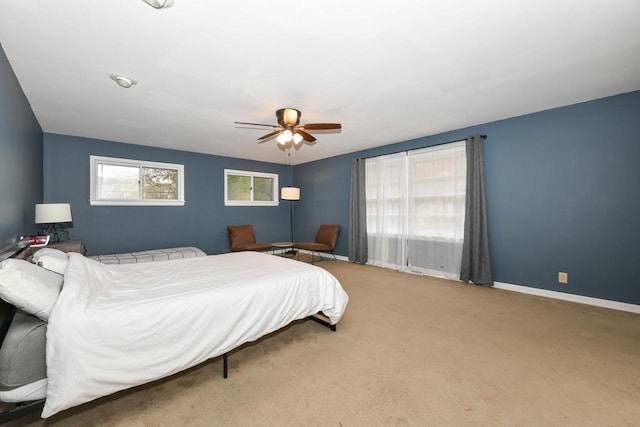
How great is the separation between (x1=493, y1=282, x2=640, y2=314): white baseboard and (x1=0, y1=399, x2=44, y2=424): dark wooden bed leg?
4.85m

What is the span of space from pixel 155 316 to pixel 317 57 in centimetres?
230

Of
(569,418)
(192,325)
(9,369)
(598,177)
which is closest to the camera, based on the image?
(9,369)

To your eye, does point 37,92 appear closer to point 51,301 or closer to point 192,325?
point 51,301

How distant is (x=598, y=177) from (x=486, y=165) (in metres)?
1.23

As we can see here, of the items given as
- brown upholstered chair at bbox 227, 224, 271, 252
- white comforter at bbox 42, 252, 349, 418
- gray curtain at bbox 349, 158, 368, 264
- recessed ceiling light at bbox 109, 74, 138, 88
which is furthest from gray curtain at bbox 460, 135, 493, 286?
recessed ceiling light at bbox 109, 74, 138, 88

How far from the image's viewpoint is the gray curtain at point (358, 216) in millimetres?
5574

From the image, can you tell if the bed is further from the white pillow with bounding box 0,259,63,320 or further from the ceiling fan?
the ceiling fan

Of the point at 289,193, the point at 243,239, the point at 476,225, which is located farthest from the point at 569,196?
the point at 243,239

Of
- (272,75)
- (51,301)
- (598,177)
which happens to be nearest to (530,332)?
(598,177)

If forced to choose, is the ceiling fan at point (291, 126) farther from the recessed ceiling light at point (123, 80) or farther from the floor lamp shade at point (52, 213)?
the floor lamp shade at point (52, 213)

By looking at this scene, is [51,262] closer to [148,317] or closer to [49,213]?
[148,317]

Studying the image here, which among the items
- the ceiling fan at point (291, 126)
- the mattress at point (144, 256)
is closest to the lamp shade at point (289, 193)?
the mattress at point (144, 256)

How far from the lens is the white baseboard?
3.01m

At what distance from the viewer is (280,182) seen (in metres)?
7.22
